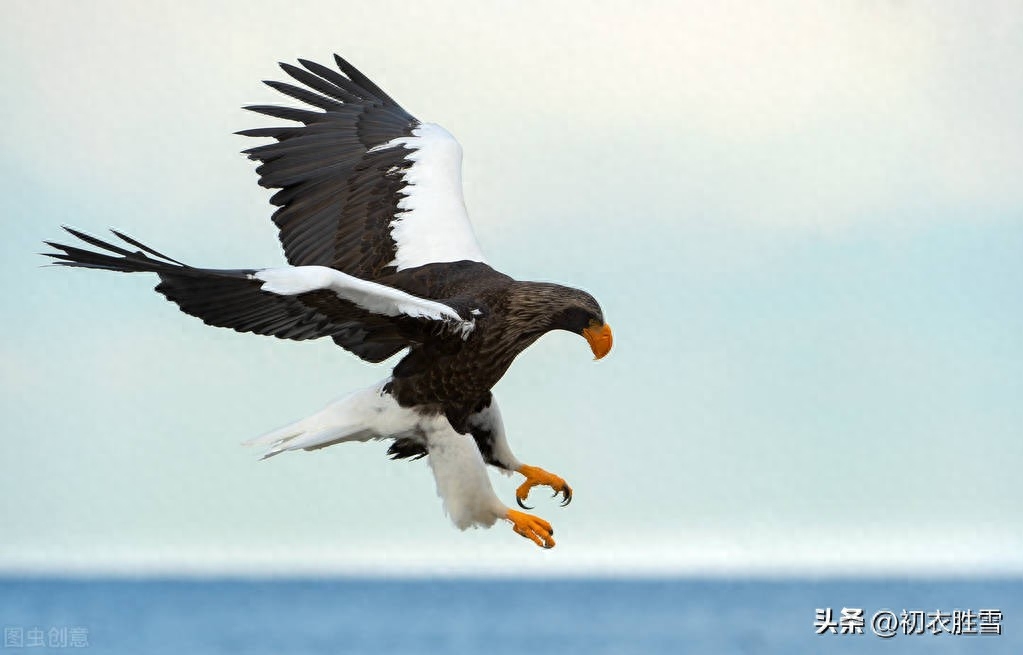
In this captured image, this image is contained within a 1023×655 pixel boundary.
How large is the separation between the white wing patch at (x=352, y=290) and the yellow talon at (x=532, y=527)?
0.83 metres

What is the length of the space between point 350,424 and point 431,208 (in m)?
1.26

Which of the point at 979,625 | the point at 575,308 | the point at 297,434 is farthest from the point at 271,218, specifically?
the point at 979,625

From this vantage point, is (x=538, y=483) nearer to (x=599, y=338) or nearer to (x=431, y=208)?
(x=599, y=338)

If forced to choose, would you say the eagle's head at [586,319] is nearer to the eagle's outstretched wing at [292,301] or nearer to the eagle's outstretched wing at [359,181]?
the eagle's outstretched wing at [292,301]

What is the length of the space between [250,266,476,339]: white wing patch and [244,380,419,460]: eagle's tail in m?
0.51

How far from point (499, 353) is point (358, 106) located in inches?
80.4

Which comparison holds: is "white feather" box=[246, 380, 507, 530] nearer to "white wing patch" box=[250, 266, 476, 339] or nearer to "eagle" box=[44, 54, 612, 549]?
"eagle" box=[44, 54, 612, 549]

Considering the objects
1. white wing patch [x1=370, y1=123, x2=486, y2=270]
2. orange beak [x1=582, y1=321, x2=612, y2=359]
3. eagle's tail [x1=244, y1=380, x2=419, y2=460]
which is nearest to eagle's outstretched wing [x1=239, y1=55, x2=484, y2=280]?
white wing patch [x1=370, y1=123, x2=486, y2=270]

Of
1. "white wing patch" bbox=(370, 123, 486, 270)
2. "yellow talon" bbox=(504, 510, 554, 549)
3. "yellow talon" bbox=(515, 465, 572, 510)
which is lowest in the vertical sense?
"yellow talon" bbox=(504, 510, 554, 549)

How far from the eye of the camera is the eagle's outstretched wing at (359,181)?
6484 mm

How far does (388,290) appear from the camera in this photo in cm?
528

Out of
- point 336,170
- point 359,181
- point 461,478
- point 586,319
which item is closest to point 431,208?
point 359,181

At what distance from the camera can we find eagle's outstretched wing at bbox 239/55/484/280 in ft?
21.3

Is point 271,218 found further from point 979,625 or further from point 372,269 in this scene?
point 979,625
